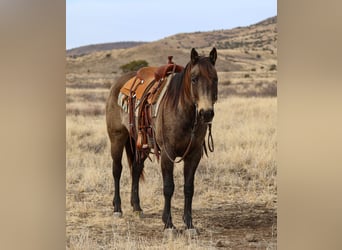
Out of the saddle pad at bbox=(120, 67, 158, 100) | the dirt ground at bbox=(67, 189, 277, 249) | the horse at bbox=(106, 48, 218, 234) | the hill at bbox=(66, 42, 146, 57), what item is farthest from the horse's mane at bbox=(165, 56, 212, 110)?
the dirt ground at bbox=(67, 189, 277, 249)

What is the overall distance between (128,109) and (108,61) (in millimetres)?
284

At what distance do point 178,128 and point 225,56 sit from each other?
437 mm

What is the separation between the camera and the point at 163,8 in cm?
350

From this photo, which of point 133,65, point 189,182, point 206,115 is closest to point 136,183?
point 189,182

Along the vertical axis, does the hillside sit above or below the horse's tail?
above

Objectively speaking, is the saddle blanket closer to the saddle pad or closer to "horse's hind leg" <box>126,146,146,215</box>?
the saddle pad

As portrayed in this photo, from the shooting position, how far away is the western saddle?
3566 mm

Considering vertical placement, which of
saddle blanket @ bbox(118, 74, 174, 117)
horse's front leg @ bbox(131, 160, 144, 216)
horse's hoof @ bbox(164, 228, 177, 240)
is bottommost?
horse's hoof @ bbox(164, 228, 177, 240)

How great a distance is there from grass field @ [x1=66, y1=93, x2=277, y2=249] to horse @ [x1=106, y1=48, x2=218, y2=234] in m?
0.03

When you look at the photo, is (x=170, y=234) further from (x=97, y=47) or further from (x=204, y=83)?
(x=97, y=47)

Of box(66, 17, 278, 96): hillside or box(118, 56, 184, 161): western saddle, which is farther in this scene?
box(118, 56, 184, 161): western saddle

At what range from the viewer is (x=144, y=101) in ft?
11.9
